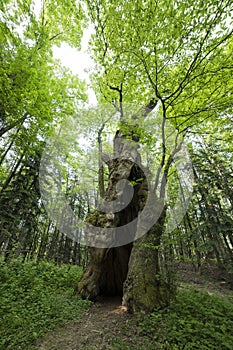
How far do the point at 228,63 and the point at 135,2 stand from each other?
2.63m

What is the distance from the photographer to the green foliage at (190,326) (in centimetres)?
249

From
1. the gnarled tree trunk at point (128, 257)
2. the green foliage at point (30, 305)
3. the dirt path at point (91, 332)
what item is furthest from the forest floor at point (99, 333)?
the gnarled tree trunk at point (128, 257)

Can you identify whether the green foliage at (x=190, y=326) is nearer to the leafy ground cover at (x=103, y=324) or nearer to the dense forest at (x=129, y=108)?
the leafy ground cover at (x=103, y=324)

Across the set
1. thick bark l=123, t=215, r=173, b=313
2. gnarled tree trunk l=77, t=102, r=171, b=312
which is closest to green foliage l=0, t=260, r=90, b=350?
gnarled tree trunk l=77, t=102, r=171, b=312

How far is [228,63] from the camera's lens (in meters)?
3.69

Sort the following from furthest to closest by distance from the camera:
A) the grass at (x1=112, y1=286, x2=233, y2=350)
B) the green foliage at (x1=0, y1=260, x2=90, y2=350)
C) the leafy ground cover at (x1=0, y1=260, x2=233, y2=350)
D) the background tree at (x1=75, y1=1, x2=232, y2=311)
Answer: the background tree at (x1=75, y1=1, x2=232, y2=311) → the green foliage at (x1=0, y1=260, x2=90, y2=350) → the leafy ground cover at (x1=0, y1=260, x2=233, y2=350) → the grass at (x1=112, y1=286, x2=233, y2=350)

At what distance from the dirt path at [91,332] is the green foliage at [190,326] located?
1.76ft

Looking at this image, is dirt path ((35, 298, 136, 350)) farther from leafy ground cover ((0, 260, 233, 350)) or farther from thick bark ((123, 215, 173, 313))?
thick bark ((123, 215, 173, 313))

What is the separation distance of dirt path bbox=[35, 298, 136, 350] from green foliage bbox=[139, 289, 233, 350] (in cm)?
54

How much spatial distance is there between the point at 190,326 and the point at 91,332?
1808 mm

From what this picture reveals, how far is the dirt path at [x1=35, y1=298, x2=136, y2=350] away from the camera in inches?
106

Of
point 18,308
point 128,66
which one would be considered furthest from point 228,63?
point 18,308

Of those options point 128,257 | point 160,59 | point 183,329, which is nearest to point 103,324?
point 183,329

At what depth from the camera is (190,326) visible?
2.81 meters
